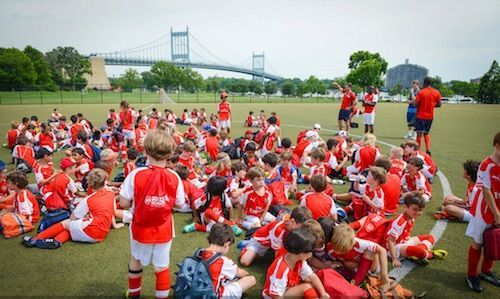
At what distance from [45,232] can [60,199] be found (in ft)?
2.10

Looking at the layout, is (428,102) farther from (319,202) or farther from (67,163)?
(67,163)

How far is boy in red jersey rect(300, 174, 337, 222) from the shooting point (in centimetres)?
454

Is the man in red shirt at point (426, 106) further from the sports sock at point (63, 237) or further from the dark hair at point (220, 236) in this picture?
the sports sock at point (63, 237)

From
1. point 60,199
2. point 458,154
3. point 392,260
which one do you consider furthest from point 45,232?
point 458,154

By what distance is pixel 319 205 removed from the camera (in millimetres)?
4551

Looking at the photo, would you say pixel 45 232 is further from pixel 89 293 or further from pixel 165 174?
pixel 165 174

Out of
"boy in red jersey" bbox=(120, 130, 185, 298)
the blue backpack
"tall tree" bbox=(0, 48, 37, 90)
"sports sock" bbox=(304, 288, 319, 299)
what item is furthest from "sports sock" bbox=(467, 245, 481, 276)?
"tall tree" bbox=(0, 48, 37, 90)

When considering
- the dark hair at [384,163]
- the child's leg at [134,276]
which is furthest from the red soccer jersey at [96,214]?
the dark hair at [384,163]

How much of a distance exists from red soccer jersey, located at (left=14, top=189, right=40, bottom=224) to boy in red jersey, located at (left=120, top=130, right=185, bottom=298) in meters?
3.54

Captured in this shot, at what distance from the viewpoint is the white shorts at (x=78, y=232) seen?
4715 millimetres

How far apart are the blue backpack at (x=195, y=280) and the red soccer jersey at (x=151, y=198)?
0.42m

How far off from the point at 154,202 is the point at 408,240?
12.4 ft

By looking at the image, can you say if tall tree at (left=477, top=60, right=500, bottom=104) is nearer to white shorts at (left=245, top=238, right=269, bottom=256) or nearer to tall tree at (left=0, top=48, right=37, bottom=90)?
white shorts at (left=245, top=238, right=269, bottom=256)

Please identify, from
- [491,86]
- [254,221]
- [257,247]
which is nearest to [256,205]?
[254,221]
